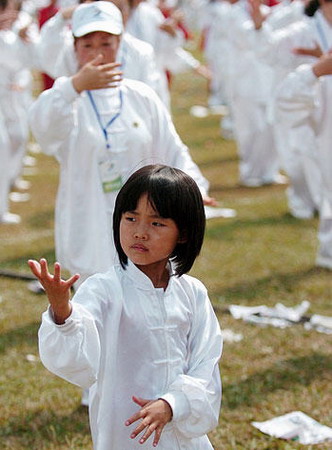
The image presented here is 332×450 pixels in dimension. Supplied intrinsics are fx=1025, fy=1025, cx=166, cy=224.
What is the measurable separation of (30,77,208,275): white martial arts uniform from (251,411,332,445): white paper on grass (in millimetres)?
1052

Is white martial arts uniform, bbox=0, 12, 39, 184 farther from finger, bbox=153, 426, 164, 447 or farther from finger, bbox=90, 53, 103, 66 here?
finger, bbox=153, 426, 164, 447

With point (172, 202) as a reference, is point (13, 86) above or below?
below

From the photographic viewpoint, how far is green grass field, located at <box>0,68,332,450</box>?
14.7ft

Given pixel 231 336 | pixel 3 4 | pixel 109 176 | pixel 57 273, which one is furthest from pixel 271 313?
pixel 3 4

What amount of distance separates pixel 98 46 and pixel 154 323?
196cm

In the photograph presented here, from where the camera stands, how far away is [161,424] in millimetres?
2879

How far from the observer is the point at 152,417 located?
112 inches

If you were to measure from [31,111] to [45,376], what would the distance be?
1.32m

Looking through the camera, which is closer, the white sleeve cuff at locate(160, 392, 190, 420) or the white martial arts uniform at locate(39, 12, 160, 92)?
the white sleeve cuff at locate(160, 392, 190, 420)

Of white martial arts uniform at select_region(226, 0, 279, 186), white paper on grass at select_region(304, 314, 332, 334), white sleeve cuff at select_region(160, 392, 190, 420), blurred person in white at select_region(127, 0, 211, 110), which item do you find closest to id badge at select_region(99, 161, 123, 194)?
white paper on grass at select_region(304, 314, 332, 334)

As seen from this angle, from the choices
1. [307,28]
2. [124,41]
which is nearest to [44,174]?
[307,28]

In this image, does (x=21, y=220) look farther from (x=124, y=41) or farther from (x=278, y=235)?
(x=124, y=41)

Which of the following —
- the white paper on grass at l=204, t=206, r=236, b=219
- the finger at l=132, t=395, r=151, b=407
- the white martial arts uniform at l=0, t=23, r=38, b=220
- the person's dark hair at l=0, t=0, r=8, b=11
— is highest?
the finger at l=132, t=395, r=151, b=407

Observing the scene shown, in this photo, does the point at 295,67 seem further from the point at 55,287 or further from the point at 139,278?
the point at 55,287
